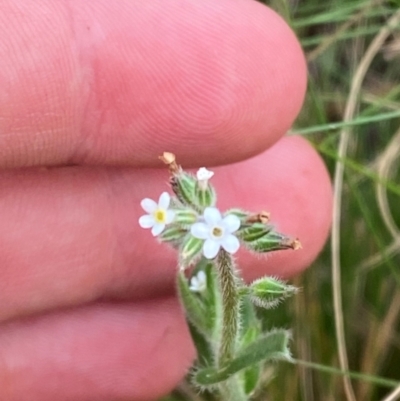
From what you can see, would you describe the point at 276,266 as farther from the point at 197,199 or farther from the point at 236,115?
the point at 197,199

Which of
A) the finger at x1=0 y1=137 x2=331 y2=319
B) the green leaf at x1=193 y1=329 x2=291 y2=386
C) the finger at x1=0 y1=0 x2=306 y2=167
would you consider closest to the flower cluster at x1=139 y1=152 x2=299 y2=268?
the green leaf at x1=193 y1=329 x2=291 y2=386

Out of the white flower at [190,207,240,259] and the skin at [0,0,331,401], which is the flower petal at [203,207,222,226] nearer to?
the white flower at [190,207,240,259]

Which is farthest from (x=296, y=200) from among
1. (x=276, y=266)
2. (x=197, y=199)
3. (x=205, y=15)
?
(x=197, y=199)

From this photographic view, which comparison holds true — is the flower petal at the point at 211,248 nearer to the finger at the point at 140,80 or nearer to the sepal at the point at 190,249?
the sepal at the point at 190,249

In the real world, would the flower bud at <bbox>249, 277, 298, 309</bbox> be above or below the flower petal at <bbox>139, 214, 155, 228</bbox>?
below

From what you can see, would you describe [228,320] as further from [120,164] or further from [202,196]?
[120,164]

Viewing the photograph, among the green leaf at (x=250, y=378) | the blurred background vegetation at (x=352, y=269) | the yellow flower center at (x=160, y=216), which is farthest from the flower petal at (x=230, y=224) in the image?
the blurred background vegetation at (x=352, y=269)
